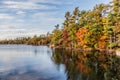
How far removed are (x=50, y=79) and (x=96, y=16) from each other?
56.3 meters

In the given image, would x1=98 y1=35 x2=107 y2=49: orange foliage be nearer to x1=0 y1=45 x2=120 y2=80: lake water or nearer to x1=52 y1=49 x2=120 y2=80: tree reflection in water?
x1=0 y1=45 x2=120 y2=80: lake water

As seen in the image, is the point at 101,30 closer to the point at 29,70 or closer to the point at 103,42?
the point at 103,42

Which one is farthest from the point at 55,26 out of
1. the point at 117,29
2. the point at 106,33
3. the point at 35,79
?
the point at 35,79

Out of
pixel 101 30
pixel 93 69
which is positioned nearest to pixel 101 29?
pixel 101 30

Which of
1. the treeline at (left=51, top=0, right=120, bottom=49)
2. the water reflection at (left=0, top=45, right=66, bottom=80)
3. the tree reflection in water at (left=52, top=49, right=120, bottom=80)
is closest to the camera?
the tree reflection in water at (left=52, top=49, right=120, bottom=80)

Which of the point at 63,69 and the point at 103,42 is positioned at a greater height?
the point at 103,42

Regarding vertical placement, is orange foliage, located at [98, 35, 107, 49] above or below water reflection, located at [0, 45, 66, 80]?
above

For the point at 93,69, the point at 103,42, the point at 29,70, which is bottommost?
the point at 29,70

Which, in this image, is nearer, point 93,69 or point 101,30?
point 93,69

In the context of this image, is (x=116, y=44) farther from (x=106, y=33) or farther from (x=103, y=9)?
(x=103, y=9)

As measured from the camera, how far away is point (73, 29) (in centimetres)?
9506

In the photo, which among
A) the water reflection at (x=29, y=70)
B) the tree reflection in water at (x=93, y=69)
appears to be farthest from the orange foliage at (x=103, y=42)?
the tree reflection in water at (x=93, y=69)

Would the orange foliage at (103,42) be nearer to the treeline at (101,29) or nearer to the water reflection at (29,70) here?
the treeline at (101,29)

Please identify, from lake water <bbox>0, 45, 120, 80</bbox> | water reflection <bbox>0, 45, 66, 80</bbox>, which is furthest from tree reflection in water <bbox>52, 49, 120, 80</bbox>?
water reflection <bbox>0, 45, 66, 80</bbox>
